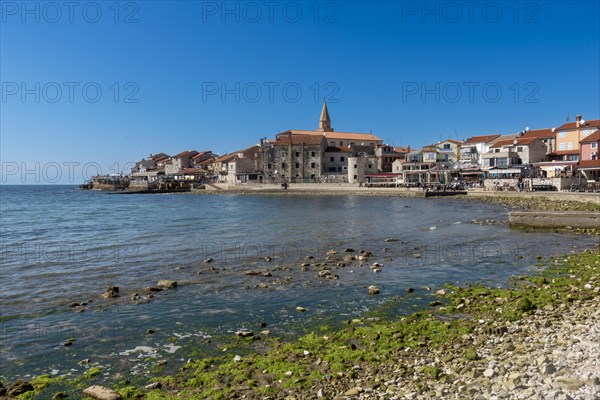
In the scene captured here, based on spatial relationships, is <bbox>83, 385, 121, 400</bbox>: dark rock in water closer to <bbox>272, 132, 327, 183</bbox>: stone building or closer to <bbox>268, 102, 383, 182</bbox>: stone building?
<bbox>268, 102, 383, 182</bbox>: stone building

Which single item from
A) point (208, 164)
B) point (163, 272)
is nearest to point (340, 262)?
point (163, 272)

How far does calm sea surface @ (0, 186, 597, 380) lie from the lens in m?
10.9

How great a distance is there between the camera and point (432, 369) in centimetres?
788

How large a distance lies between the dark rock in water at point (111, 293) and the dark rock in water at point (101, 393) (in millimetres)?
7081

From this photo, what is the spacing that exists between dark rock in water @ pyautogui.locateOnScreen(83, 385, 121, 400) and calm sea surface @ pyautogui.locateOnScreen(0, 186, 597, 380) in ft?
3.05

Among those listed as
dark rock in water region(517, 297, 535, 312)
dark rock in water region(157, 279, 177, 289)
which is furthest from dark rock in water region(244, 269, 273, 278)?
dark rock in water region(517, 297, 535, 312)

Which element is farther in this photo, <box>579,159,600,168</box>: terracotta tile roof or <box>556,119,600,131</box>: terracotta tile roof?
<box>556,119,600,131</box>: terracotta tile roof

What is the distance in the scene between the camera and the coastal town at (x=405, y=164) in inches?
2665

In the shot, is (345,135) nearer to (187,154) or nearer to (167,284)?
(187,154)

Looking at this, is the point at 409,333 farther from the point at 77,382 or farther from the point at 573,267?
the point at 573,267

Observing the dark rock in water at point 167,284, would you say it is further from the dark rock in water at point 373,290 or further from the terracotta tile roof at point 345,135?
the terracotta tile roof at point 345,135

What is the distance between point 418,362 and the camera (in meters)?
8.50

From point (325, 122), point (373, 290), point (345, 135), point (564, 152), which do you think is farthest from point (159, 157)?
point (373, 290)

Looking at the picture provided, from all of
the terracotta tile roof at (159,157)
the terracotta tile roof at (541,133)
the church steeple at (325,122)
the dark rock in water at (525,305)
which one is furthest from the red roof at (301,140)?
the dark rock in water at (525,305)
